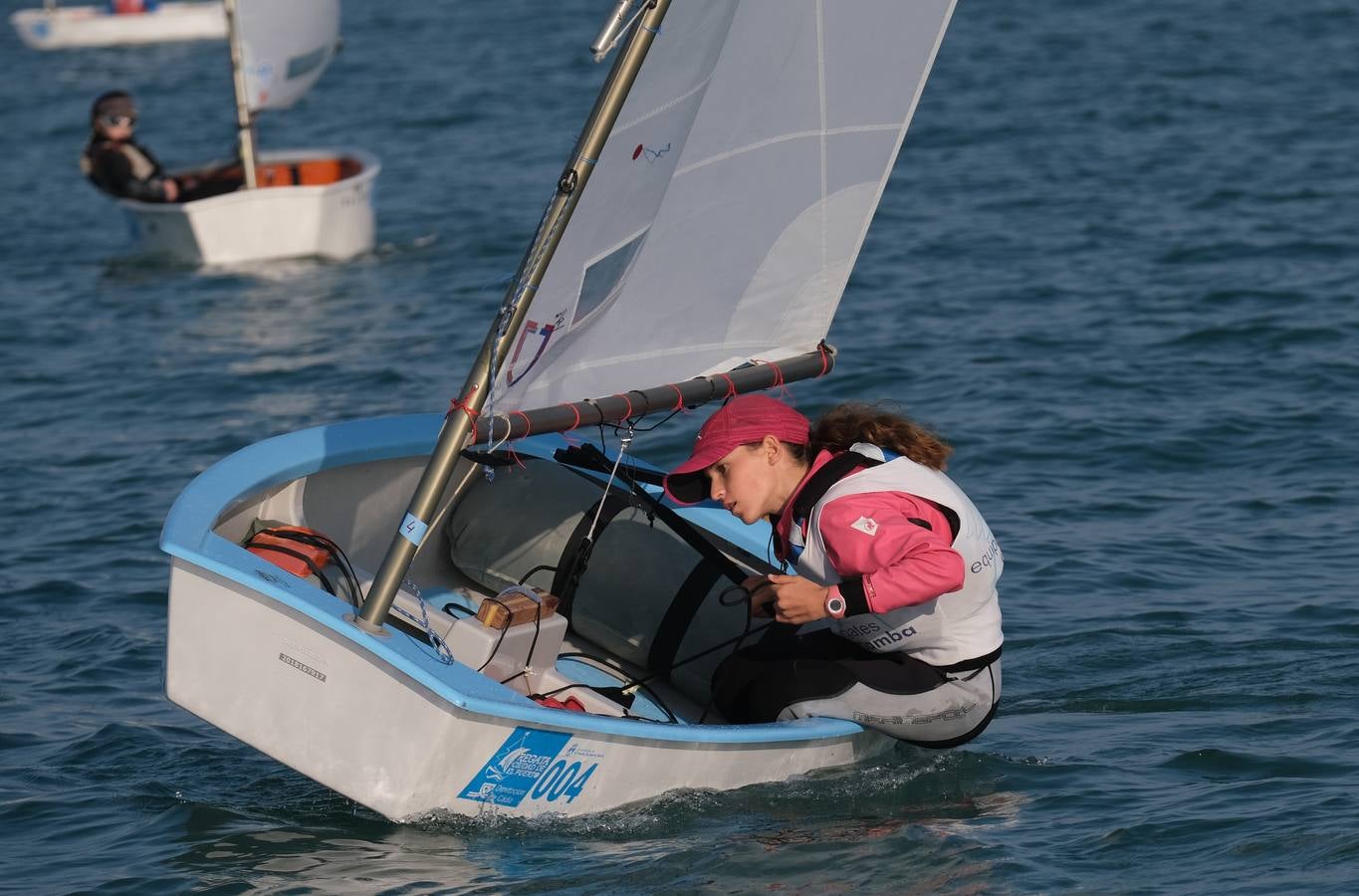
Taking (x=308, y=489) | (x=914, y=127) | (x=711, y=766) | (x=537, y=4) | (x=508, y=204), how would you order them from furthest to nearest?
1. (x=537, y=4)
2. (x=914, y=127)
3. (x=508, y=204)
4. (x=308, y=489)
5. (x=711, y=766)

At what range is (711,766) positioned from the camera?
4355mm

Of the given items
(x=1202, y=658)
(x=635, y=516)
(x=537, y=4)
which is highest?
(x=635, y=516)

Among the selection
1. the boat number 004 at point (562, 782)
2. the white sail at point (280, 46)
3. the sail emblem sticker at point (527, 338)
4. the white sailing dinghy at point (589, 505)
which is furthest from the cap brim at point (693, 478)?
the white sail at point (280, 46)

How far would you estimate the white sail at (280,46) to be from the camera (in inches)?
494

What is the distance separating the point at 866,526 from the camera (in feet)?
13.3

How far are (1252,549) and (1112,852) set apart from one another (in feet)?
7.52

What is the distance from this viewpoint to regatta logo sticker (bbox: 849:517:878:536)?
13.3 feet

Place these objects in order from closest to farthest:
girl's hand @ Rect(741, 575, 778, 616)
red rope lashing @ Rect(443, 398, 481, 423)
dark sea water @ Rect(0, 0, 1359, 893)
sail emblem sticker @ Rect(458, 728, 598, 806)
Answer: red rope lashing @ Rect(443, 398, 481, 423) < sail emblem sticker @ Rect(458, 728, 598, 806) < dark sea water @ Rect(0, 0, 1359, 893) < girl's hand @ Rect(741, 575, 778, 616)

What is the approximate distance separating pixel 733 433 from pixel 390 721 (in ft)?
3.31

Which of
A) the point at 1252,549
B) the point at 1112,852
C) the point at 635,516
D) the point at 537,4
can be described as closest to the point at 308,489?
the point at 635,516

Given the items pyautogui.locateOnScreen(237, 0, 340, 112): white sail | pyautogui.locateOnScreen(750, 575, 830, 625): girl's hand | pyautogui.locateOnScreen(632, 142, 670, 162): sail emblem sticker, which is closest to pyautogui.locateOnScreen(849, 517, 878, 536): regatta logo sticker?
pyautogui.locateOnScreen(750, 575, 830, 625): girl's hand

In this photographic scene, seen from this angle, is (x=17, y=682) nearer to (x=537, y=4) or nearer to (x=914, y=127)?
(x=914, y=127)

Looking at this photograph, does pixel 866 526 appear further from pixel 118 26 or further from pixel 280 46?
pixel 118 26

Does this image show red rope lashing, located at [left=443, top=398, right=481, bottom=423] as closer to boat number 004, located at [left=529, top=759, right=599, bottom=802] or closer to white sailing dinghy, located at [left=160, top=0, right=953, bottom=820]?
white sailing dinghy, located at [left=160, top=0, right=953, bottom=820]
